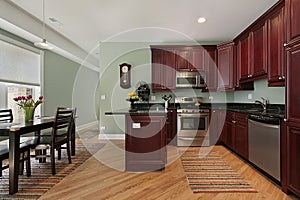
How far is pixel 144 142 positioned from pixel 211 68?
9.97 feet

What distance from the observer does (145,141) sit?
11.1 feet

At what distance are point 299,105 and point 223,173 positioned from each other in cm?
146

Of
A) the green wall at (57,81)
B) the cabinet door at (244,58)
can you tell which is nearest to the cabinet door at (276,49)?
the cabinet door at (244,58)

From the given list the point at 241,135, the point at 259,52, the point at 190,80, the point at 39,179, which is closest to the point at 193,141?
the point at 241,135

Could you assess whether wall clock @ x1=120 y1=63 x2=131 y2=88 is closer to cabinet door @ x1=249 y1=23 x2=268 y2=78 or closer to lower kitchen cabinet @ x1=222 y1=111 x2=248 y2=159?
lower kitchen cabinet @ x1=222 y1=111 x2=248 y2=159

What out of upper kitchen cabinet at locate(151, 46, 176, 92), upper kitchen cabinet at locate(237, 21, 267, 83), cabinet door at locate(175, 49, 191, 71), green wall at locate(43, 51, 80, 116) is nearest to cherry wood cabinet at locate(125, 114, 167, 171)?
upper kitchen cabinet at locate(237, 21, 267, 83)

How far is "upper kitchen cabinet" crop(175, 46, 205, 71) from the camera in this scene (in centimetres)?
552

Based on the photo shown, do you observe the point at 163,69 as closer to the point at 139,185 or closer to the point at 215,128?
the point at 215,128

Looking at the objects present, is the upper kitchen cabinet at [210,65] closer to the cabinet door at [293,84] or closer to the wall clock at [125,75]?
the wall clock at [125,75]

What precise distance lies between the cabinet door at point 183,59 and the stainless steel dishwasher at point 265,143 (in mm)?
2377

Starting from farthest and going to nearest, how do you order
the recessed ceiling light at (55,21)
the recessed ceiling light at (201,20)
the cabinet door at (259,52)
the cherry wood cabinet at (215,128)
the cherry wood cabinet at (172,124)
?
the cherry wood cabinet at (172,124) < the cherry wood cabinet at (215,128) < the recessed ceiling light at (55,21) < the recessed ceiling light at (201,20) < the cabinet door at (259,52)

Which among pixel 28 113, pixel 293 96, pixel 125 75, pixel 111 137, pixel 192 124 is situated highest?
pixel 125 75

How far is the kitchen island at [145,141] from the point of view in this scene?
3.37 meters

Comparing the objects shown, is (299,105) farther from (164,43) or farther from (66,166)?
(164,43)
